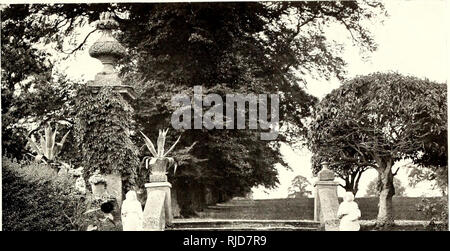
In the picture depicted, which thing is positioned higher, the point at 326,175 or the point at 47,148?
the point at 47,148

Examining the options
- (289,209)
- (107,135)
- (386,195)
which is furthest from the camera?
(289,209)

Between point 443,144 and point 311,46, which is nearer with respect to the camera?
point 443,144

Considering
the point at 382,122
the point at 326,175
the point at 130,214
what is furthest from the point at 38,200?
the point at 382,122

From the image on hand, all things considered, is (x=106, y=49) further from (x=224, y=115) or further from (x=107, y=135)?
(x=224, y=115)

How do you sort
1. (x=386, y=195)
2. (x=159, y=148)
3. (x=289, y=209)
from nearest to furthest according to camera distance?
(x=386, y=195)
(x=159, y=148)
(x=289, y=209)

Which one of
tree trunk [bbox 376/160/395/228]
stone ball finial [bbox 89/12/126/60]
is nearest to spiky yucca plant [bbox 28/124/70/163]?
stone ball finial [bbox 89/12/126/60]

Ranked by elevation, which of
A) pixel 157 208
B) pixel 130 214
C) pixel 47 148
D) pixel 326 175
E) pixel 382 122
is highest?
pixel 382 122

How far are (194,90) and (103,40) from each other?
316cm

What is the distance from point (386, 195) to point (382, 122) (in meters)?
1.44

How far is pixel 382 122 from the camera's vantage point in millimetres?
13156

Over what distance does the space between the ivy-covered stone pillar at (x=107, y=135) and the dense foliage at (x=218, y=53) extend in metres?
2.78

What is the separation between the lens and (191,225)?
13078mm
